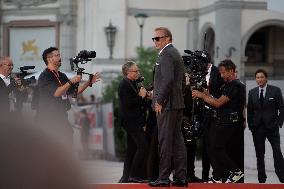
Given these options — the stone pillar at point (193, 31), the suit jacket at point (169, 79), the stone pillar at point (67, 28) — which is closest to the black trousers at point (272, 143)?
the suit jacket at point (169, 79)

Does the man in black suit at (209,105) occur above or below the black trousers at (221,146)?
above

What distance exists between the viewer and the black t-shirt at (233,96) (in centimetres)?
955

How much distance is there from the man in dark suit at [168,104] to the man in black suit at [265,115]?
10.7ft

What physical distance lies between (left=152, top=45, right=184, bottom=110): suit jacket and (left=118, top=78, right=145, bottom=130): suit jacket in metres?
2.02

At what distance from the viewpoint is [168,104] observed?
26.9ft

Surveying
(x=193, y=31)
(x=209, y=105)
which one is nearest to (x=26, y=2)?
(x=193, y=31)

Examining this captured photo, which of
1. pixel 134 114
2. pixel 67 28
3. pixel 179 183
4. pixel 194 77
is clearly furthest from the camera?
pixel 67 28

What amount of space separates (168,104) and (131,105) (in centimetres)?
216

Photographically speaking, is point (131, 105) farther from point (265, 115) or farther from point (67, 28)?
point (67, 28)

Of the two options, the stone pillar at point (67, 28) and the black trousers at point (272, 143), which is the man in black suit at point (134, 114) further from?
the stone pillar at point (67, 28)

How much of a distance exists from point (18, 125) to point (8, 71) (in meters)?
7.59

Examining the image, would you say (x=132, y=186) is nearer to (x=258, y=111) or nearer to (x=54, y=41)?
(x=258, y=111)

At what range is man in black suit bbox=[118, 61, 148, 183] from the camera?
10.2 m

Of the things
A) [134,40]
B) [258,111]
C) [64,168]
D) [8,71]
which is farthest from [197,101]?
[134,40]
